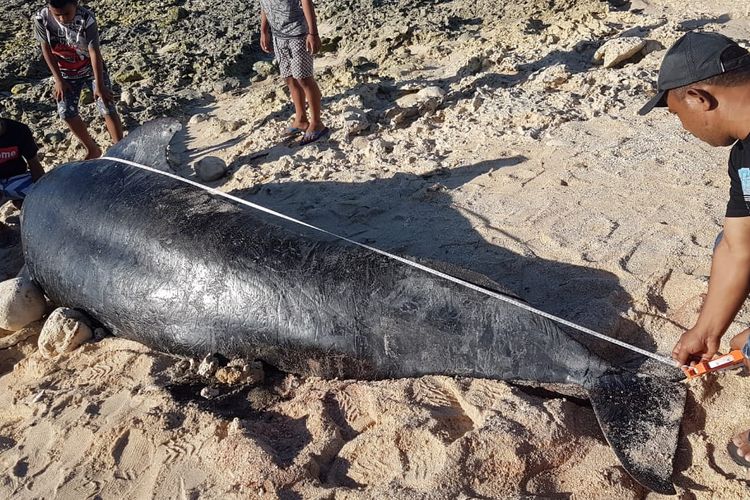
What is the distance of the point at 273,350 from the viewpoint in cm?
304

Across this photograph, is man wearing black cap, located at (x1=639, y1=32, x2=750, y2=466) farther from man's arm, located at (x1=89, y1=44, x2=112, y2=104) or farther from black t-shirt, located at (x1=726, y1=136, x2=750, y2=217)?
man's arm, located at (x1=89, y1=44, x2=112, y2=104)

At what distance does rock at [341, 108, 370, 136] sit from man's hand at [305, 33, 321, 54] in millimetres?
586

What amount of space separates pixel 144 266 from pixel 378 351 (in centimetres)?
131

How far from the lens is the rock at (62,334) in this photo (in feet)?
11.3

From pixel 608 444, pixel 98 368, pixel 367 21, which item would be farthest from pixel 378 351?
pixel 367 21

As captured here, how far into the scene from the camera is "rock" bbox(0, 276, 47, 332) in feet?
12.4

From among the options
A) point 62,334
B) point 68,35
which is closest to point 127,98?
point 68,35

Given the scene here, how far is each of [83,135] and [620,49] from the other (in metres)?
4.86

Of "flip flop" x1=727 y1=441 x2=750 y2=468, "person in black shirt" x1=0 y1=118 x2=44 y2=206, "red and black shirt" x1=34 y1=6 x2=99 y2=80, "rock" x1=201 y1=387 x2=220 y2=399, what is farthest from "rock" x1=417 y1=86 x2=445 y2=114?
"flip flop" x1=727 y1=441 x2=750 y2=468

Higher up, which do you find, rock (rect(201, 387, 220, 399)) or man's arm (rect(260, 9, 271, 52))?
man's arm (rect(260, 9, 271, 52))

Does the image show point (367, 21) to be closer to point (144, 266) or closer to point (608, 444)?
point (144, 266)

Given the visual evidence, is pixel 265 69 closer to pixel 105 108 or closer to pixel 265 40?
pixel 265 40

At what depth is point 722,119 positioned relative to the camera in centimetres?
200

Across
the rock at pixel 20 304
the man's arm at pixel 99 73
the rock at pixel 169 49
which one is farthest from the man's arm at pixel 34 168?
the rock at pixel 169 49
